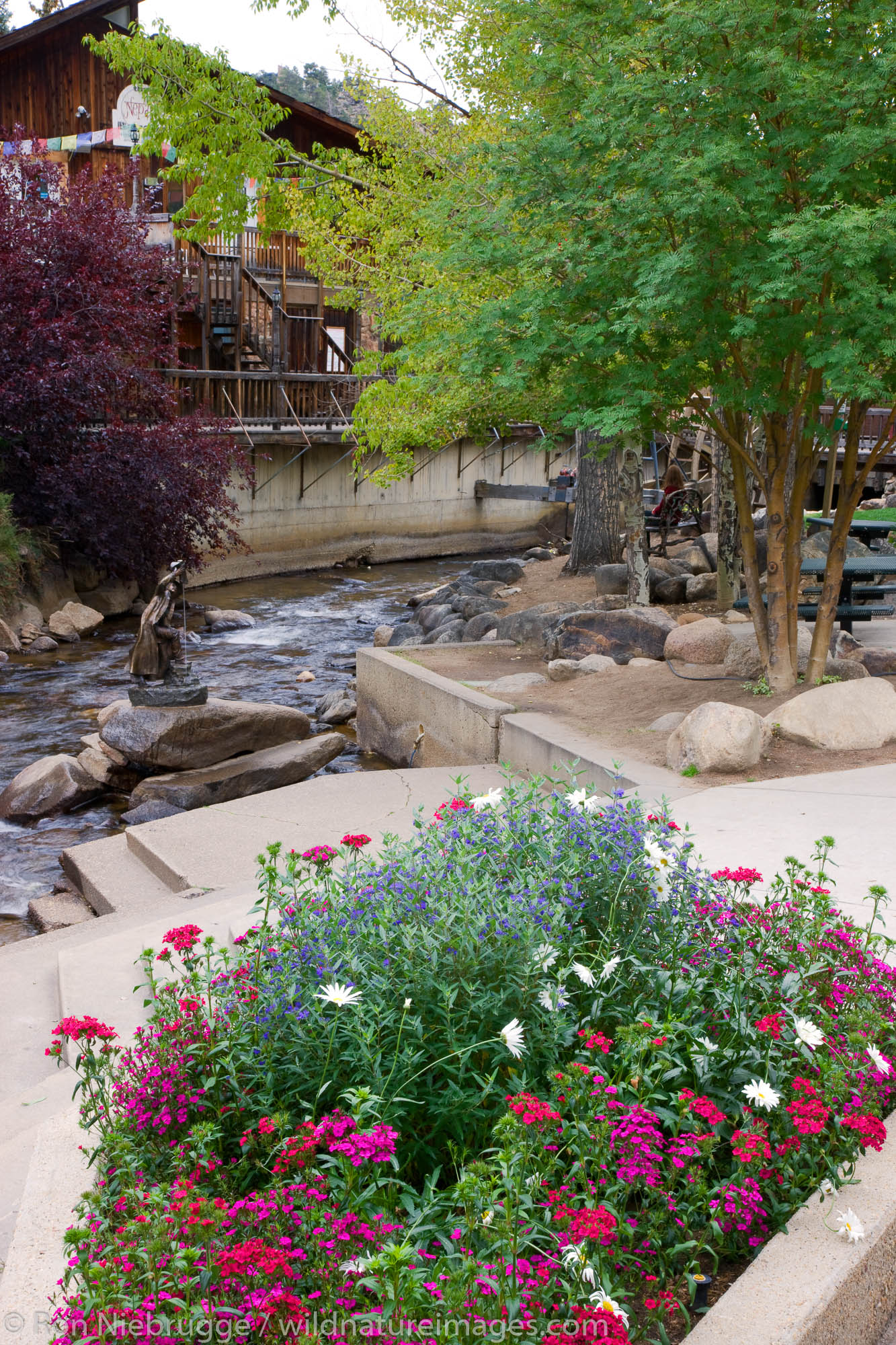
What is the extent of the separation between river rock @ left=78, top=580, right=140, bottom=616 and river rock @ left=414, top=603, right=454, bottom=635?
489 centimetres

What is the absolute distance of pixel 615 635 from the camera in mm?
9617

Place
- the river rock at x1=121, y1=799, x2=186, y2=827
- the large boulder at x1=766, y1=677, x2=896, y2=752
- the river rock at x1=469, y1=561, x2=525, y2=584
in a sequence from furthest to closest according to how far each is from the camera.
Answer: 1. the river rock at x1=469, y1=561, x2=525, y2=584
2. the river rock at x1=121, y1=799, x2=186, y2=827
3. the large boulder at x1=766, y1=677, x2=896, y2=752

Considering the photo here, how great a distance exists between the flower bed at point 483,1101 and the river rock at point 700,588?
930cm

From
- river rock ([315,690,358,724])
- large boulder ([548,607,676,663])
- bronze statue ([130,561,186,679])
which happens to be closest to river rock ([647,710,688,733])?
large boulder ([548,607,676,663])

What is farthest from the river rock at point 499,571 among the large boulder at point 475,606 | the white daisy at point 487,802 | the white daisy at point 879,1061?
the white daisy at point 879,1061

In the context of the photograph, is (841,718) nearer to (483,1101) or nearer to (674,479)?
(483,1101)

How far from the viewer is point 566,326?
6945 mm

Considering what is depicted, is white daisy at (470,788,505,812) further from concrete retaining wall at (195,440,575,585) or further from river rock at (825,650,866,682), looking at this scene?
concrete retaining wall at (195,440,575,585)

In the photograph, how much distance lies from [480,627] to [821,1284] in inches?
400

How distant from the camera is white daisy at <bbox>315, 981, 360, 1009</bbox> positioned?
2375 mm

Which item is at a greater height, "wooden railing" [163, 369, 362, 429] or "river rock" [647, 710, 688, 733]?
"wooden railing" [163, 369, 362, 429]

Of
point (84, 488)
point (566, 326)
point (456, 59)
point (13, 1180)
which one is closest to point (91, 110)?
point (84, 488)

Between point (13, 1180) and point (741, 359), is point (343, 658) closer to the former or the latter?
point (741, 359)

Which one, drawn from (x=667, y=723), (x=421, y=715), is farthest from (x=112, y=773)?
(x=667, y=723)
